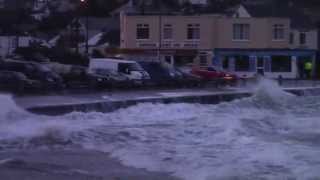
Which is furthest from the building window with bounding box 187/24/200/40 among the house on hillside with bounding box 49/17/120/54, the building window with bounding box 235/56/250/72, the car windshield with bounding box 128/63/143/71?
the car windshield with bounding box 128/63/143/71

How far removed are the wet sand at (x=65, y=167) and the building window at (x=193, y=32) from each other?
185 ft

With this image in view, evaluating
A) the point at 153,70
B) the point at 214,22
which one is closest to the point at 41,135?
the point at 153,70

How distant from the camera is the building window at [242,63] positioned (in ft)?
236

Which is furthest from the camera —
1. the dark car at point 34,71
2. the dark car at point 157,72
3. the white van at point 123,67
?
the dark car at point 157,72

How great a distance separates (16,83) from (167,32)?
Answer: 3983 centimetres

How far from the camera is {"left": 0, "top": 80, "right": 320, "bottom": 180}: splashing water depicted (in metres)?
14.0

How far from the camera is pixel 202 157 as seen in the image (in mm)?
15203

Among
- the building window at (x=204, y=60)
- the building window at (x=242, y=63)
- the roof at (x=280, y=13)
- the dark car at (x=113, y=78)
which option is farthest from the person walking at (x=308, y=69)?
the dark car at (x=113, y=78)

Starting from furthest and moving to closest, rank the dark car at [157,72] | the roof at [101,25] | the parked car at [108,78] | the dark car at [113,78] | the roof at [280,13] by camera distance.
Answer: the roof at [101,25], the roof at [280,13], the dark car at [157,72], the dark car at [113,78], the parked car at [108,78]

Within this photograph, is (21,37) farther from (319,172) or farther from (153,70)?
(319,172)

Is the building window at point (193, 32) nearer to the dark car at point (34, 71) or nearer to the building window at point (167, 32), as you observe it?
the building window at point (167, 32)

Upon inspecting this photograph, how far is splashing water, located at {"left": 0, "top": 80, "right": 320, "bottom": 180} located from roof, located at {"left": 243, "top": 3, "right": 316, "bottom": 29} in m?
47.4

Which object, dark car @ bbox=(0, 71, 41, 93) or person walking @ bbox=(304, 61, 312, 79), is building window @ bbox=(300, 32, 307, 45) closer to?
person walking @ bbox=(304, 61, 312, 79)

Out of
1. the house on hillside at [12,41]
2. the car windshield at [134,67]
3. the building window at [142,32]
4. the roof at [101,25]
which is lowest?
the car windshield at [134,67]
